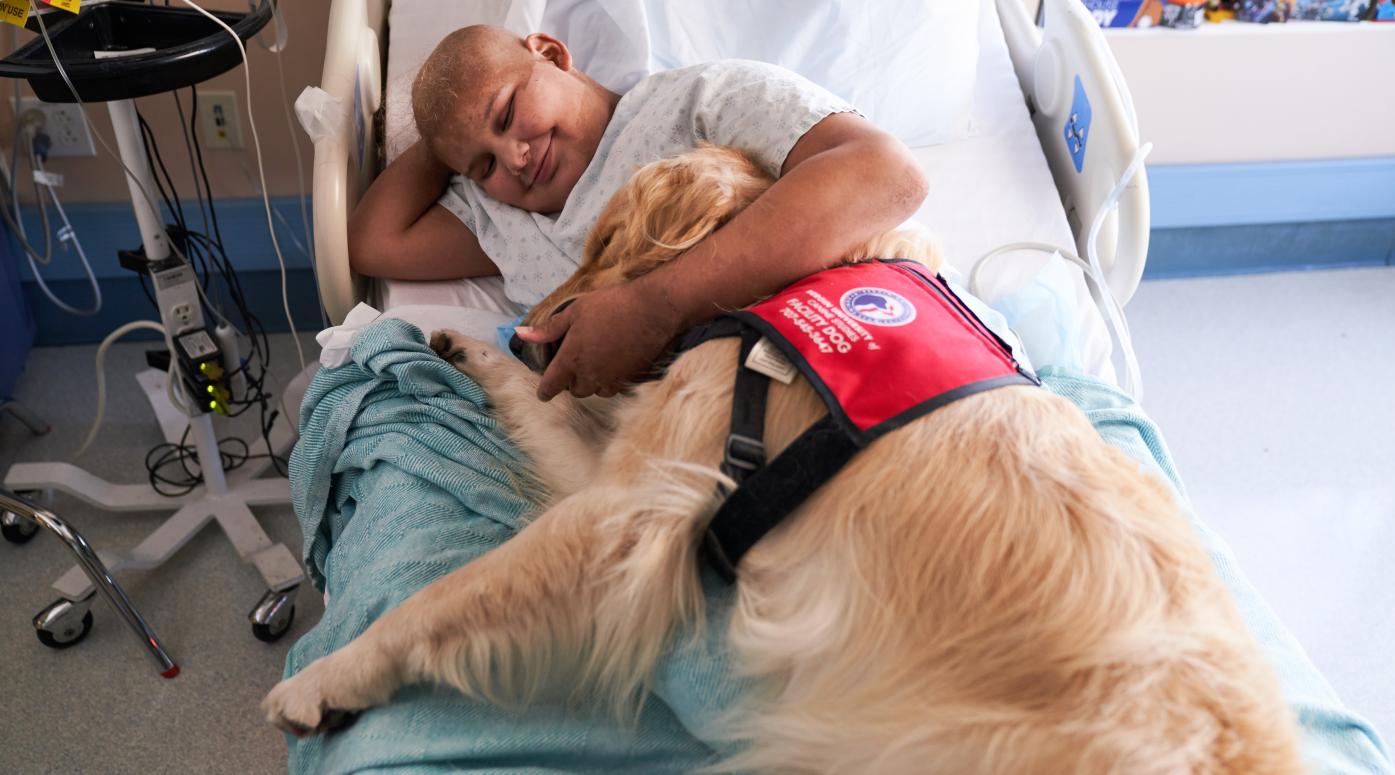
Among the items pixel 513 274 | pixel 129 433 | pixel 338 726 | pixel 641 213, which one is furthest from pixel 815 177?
pixel 129 433

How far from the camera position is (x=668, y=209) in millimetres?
1225

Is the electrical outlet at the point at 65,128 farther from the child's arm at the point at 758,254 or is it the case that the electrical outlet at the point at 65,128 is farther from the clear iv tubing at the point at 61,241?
the child's arm at the point at 758,254

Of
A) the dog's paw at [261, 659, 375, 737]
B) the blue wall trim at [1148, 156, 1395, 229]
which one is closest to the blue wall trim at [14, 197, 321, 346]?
the dog's paw at [261, 659, 375, 737]

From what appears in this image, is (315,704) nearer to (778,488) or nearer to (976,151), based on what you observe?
(778,488)

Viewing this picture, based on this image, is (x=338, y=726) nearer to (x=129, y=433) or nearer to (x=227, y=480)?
(x=227, y=480)

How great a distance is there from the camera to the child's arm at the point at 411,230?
1.68 meters

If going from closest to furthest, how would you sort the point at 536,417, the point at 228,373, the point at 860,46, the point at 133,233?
1. the point at 536,417
2. the point at 228,373
3. the point at 860,46
4. the point at 133,233

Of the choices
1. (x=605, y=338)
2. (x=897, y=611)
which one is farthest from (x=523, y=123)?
(x=897, y=611)

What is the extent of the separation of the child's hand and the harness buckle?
0.24 m

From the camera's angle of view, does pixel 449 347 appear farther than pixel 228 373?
No

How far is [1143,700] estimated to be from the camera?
2.57 feet

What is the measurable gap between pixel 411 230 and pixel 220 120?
108 cm

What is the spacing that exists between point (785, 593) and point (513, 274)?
0.88m

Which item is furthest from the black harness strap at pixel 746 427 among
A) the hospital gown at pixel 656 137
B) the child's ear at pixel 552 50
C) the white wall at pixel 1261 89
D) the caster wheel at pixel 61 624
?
the white wall at pixel 1261 89
